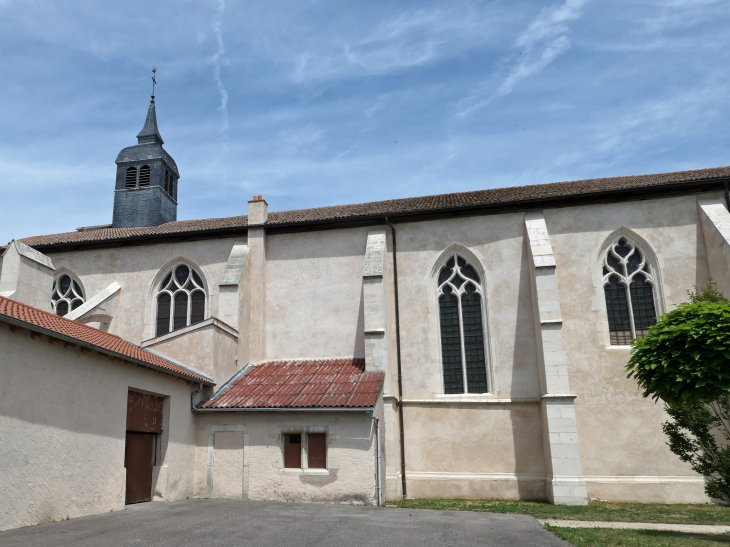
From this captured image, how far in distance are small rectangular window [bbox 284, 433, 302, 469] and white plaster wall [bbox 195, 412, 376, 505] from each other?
0.48ft

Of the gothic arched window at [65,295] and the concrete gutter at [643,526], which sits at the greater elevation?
the gothic arched window at [65,295]

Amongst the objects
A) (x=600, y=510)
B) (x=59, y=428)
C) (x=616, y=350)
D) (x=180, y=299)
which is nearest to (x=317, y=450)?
(x=59, y=428)

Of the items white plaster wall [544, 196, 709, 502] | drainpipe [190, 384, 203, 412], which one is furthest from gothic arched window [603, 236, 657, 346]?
drainpipe [190, 384, 203, 412]

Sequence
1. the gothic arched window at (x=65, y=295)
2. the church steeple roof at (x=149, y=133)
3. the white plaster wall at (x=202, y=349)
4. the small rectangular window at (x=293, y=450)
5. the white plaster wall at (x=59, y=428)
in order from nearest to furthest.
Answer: the white plaster wall at (x=59, y=428)
the small rectangular window at (x=293, y=450)
the white plaster wall at (x=202, y=349)
the gothic arched window at (x=65, y=295)
the church steeple roof at (x=149, y=133)

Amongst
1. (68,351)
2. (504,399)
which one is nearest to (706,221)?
(504,399)

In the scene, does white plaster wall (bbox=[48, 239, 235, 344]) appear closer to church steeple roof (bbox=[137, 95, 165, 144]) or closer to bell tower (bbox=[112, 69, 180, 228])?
bell tower (bbox=[112, 69, 180, 228])

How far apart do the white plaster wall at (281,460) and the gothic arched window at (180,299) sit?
5105 mm

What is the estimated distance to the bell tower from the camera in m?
24.9

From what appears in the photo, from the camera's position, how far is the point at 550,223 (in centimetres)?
1816

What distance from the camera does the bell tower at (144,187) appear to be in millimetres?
24859

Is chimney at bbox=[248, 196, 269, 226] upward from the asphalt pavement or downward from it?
upward

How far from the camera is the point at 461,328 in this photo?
1797cm

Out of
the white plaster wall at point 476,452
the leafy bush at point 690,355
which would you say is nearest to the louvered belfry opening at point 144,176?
the white plaster wall at point 476,452

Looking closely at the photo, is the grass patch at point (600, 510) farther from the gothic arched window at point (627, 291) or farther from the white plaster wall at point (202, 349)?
the white plaster wall at point (202, 349)
